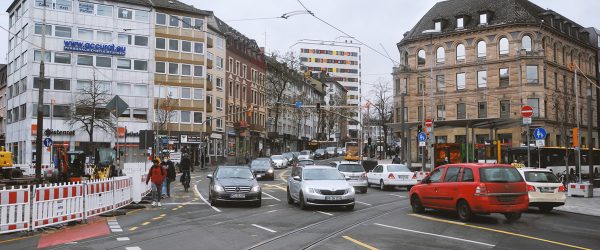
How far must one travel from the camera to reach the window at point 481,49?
63.7 m

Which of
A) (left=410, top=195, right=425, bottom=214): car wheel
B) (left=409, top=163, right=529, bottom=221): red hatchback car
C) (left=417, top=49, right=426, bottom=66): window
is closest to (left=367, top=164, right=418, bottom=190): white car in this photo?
(left=410, top=195, right=425, bottom=214): car wheel

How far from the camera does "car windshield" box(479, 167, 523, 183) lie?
1562cm

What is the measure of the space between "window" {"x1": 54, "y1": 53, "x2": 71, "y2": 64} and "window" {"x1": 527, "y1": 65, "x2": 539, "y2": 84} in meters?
47.4

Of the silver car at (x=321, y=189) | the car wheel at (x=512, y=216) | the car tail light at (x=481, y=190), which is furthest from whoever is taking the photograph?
the silver car at (x=321, y=189)

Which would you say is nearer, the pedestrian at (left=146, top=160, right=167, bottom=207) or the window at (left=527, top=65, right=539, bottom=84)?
the pedestrian at (left=146, top=160, right=167, bottom=207)

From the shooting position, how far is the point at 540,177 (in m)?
19.6

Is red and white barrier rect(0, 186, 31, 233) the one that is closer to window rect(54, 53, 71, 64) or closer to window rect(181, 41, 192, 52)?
window rect(54, 53, 71, 64)

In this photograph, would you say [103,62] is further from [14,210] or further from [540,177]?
[540,177]

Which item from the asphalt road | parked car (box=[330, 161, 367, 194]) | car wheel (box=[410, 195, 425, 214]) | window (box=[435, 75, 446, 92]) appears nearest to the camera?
the asphalt road

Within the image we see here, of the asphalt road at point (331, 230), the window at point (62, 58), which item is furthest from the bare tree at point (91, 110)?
the asphalt road at point (331, 230)

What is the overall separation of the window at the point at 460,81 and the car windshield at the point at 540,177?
153 feet

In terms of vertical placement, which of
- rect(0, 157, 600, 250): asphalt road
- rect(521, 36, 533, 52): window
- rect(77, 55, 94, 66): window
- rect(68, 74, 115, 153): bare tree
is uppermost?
rect(521, 36, 533, 52): window

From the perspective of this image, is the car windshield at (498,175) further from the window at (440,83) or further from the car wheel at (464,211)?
the window at (440,83)

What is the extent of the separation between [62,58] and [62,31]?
8.90 ft
